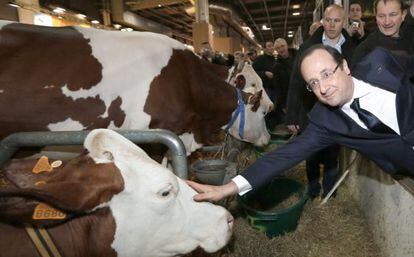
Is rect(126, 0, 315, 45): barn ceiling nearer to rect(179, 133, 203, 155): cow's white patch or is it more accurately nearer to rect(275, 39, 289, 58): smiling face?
rect(275, 39, 289, 58): smiling face

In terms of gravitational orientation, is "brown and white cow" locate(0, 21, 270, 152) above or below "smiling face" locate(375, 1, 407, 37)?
below

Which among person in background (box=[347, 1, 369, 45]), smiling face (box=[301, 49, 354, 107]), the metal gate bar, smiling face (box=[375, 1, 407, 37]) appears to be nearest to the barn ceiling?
person in background (box=[347, 1, 369, 45])

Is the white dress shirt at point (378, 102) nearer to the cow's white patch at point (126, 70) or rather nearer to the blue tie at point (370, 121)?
the blue tie at point (370, 121)

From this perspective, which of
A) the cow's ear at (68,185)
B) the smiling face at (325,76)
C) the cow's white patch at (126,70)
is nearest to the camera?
the cow's ear at (68,185)

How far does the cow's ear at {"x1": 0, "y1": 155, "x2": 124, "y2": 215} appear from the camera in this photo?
1087 millimetres

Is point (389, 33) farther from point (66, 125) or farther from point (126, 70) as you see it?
point (66, 125)

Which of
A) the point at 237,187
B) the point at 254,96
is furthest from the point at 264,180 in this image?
the point at 254,96

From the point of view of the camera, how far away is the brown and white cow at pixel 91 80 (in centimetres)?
258

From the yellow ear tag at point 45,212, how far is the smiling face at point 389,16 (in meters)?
2.76

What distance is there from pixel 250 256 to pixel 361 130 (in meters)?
1.37

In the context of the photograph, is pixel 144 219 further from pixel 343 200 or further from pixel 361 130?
pixel 343 200

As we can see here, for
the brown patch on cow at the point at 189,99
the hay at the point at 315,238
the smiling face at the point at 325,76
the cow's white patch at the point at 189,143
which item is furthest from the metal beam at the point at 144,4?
the smiling face at the point at 325,76

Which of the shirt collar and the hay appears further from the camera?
the hay

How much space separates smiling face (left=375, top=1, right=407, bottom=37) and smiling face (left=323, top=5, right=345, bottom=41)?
45 cm
